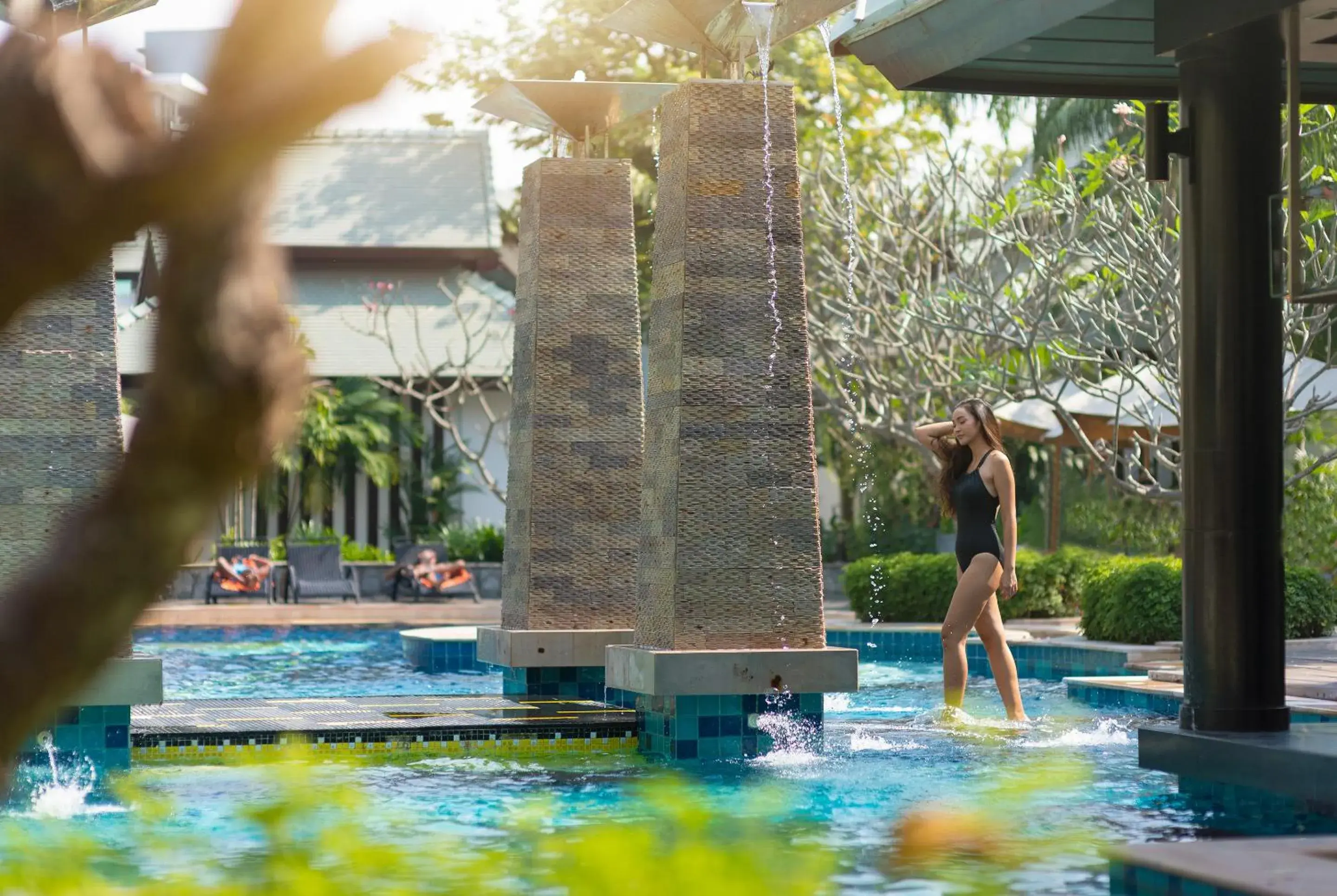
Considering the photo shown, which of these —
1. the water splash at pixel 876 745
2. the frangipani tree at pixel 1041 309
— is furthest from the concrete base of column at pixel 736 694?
the frangipani tree at pixel 1041 309

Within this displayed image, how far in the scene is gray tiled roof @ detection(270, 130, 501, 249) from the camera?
33.4 metres

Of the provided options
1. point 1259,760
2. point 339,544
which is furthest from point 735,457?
point 339,544

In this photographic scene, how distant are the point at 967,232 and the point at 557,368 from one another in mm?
11464

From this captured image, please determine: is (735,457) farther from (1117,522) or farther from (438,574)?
(438,574)

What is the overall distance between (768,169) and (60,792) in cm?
473

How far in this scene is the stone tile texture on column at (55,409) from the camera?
8.57 meters

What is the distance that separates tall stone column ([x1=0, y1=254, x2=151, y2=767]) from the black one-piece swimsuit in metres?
4.47

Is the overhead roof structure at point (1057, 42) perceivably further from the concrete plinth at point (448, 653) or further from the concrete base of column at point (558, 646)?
the concrete plinth at point (448, 653)

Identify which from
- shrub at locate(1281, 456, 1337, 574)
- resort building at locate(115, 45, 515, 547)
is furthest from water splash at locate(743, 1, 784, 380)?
resort building at locate(115, 45, 515, 547)

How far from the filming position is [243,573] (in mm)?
24344

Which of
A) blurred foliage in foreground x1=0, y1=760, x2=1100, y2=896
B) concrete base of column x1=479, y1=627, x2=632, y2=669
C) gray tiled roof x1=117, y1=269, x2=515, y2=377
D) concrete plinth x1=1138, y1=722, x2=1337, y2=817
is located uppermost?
gray tiled roof x1=117, y1=269, x2=515, y2=377

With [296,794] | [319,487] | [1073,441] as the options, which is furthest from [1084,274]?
[319,487]

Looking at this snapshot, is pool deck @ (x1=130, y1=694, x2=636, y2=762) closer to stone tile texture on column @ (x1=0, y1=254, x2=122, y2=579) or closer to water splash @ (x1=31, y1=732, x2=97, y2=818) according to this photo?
water splash @ (x1=31, y1=732, x2=97, y2=818)

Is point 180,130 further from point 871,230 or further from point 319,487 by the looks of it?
point 319,487
